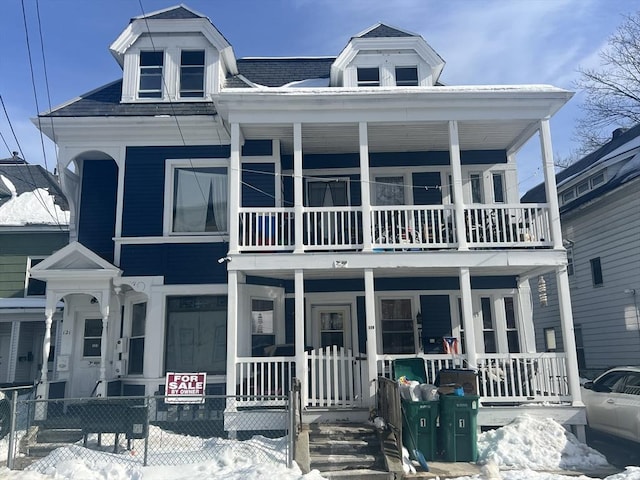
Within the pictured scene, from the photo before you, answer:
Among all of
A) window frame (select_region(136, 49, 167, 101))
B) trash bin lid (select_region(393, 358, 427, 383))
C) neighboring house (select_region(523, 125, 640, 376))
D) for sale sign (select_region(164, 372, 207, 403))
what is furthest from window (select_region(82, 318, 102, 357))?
neighboring house (select_region(523, 125, 640, 376))

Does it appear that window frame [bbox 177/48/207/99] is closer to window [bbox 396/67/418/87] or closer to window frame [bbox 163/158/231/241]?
window frame [bbox 163/158/231/241]

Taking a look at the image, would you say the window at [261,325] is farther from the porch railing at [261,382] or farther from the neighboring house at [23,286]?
the neighboring house at [23,286]

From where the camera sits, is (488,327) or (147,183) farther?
(488,327)

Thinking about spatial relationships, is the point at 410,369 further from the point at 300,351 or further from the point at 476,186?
the point at 476,186

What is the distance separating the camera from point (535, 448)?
793 cm

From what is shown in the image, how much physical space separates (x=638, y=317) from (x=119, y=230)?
12.2 metres

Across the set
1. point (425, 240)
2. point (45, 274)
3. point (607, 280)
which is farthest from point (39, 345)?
point (607, 280)

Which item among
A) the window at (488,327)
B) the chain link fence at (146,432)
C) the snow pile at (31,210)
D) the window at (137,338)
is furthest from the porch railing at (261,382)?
the snow pile at (31,210)

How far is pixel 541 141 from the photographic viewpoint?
32.7ft

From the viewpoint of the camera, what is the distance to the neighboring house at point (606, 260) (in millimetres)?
12328

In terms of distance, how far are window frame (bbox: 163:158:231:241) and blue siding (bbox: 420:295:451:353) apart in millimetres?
4798

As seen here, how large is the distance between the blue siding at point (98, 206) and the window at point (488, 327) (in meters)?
8.50

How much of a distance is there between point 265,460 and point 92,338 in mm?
5589

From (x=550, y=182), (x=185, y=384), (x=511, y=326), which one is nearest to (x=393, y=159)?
(x=550, y=182)
